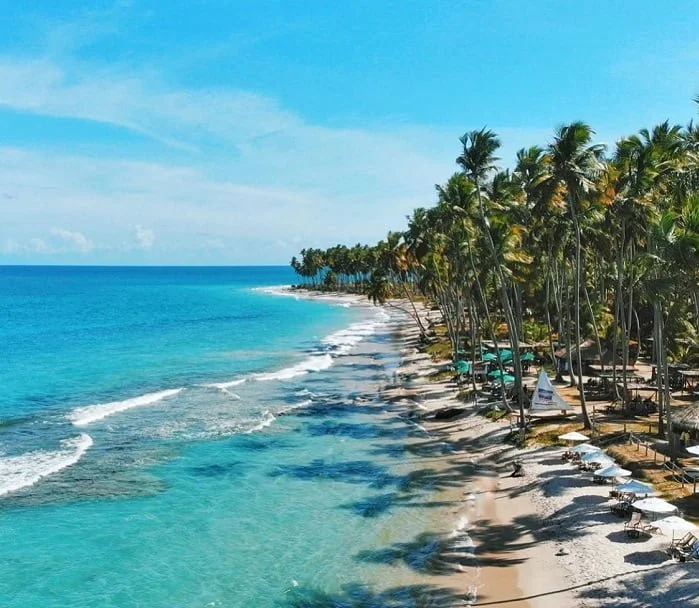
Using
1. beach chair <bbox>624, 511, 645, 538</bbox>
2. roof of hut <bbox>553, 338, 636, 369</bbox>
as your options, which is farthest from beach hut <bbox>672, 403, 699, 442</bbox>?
roof of hut <bbox>553, 338, 636, 369</bbox>

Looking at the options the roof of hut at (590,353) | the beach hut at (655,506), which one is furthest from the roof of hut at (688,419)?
the roof of hut at (590,353)

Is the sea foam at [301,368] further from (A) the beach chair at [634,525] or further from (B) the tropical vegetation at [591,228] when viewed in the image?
(A) the beach chair at [634,525]

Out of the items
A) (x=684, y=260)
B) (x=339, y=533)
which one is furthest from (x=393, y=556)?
(x=684, y=260)

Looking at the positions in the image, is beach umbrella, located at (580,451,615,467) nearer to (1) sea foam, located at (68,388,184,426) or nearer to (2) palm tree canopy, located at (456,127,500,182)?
(2) palm tree canopy, located at (456,127,500,182)

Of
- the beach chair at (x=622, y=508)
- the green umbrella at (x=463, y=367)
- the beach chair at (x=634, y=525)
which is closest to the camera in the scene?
the beach chair at (x=634, y=525)

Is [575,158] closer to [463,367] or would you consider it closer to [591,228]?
[591,228]

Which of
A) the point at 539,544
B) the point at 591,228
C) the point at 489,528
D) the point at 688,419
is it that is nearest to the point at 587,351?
the point at 591,228
